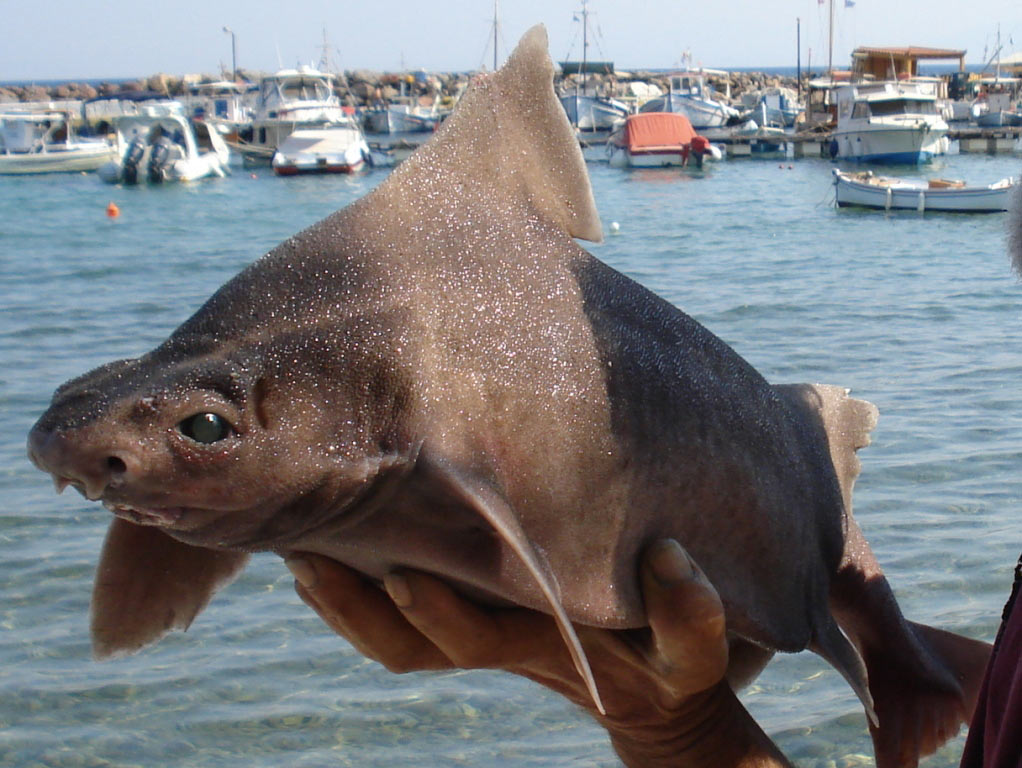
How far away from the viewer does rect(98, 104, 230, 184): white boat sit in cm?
3988

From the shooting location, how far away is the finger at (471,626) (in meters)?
2.16

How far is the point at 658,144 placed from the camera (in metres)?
43.4

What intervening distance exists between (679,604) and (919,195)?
77.9ft

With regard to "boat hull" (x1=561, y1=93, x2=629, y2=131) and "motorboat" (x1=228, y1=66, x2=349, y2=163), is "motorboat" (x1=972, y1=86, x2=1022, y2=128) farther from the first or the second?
"motorboat" (x1=228, y1=66, x2=349, y2=163)

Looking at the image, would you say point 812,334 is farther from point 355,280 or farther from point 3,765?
point 355,280

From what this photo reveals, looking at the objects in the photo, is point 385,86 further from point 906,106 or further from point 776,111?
point 906,106

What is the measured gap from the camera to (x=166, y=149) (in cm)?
4047

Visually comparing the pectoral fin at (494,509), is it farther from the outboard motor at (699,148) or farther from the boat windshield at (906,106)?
the boat windshield at (906,106)

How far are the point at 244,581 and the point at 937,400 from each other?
5.18 meters

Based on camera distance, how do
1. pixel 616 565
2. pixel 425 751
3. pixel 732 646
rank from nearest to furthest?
pixel 616 565
pixel 732 646
pixel 425 751

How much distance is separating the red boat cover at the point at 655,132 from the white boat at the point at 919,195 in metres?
16.5

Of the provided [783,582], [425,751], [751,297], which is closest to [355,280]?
[783,582]

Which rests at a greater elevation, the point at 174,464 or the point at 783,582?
the point at 174,464

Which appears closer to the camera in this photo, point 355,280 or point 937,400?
point 355,280
